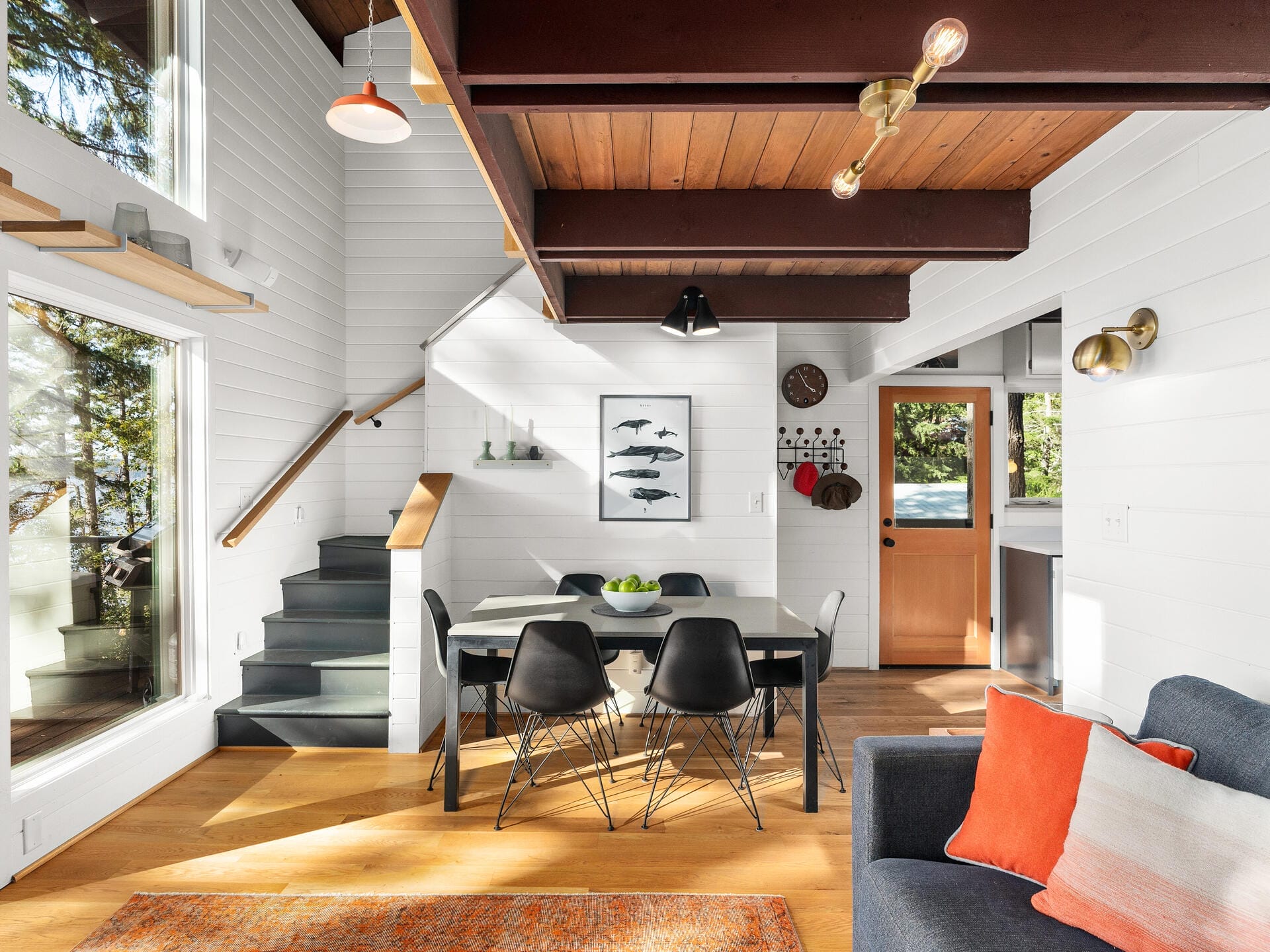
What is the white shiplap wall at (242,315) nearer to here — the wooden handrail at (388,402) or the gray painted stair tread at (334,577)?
the gray painted stair tread at (334,577)

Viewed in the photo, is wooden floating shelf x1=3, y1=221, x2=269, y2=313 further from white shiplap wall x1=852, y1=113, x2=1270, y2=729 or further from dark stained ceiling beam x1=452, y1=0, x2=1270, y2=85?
white shiplap wall x1=852, y1=113, x2=1270, y2=729

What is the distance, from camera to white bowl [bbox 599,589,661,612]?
355 cm

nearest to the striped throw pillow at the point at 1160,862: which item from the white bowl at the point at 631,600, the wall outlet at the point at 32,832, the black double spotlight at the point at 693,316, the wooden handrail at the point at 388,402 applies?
the white bowl at the point at 631,600

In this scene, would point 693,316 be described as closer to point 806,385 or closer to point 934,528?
point 806,385

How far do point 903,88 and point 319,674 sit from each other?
390 centimetres

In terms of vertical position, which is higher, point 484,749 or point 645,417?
point 645,417

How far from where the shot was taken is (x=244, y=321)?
4.16m

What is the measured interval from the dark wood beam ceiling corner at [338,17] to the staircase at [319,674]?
378 cm

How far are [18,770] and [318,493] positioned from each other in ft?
8.26

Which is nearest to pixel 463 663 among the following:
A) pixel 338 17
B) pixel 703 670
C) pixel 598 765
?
pixel 598 765

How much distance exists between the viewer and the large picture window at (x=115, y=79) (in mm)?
2758

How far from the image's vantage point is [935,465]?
5605mm

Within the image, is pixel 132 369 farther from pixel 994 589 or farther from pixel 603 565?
pixel 994 589

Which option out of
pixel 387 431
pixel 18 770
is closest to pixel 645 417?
pixel 387 431
